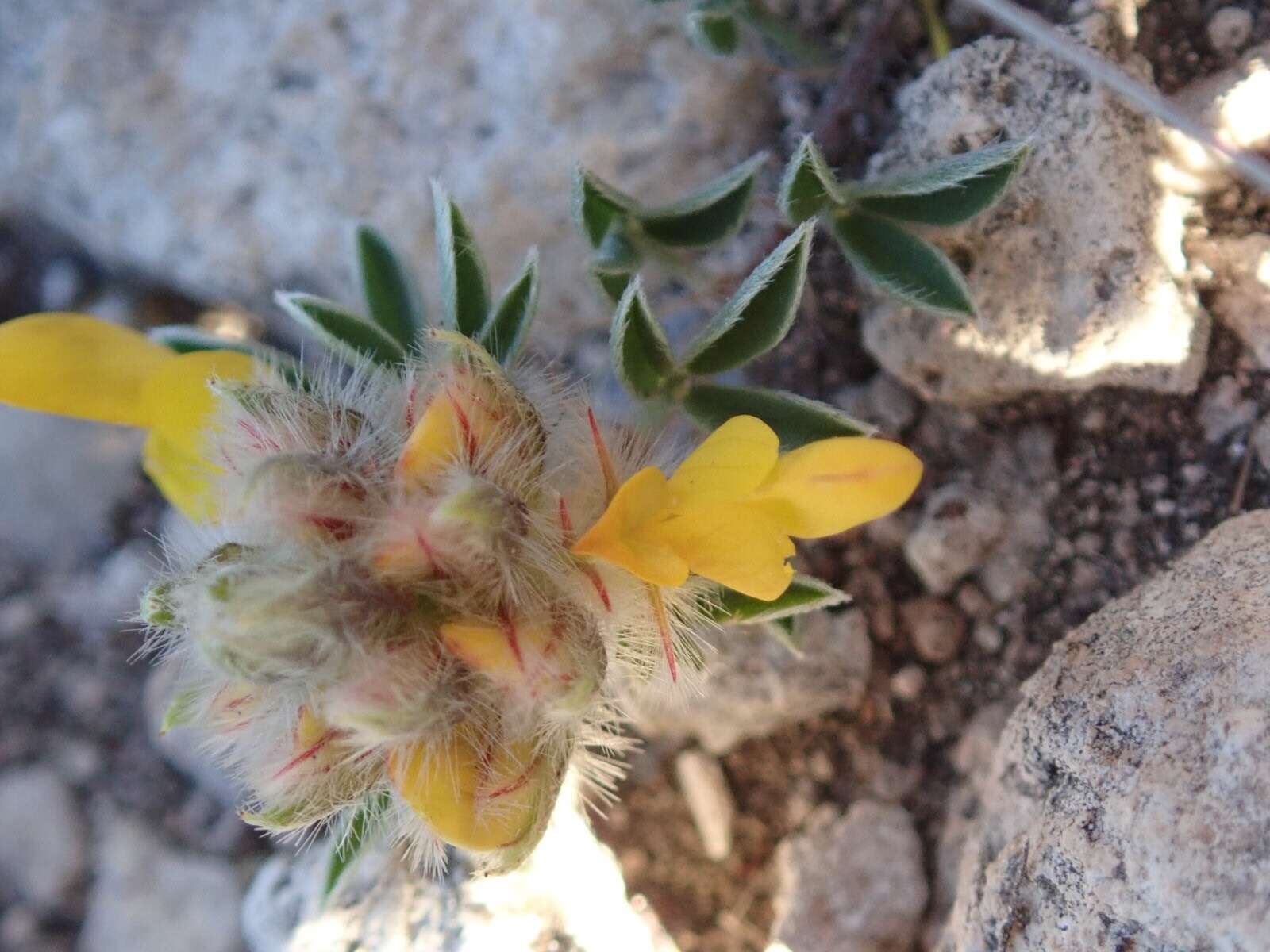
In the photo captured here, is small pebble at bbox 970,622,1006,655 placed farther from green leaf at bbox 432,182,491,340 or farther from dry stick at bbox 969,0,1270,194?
green leaf at bbox 432,182,491,340

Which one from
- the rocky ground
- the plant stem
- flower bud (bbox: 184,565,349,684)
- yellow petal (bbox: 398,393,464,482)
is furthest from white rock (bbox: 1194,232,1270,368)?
flower bud (bbox: 184,565,349,684)

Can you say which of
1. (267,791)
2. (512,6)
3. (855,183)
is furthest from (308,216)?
(267,791)

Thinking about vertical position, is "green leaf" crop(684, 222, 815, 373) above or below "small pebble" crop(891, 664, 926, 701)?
above

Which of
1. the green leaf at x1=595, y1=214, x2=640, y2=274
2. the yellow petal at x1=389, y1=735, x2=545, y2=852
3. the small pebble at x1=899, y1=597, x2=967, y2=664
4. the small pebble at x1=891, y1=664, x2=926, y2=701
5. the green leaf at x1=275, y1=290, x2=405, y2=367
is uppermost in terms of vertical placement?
the green leaf at x1=595, y1=214, x2=640, y2=274

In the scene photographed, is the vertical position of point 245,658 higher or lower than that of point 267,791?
higher

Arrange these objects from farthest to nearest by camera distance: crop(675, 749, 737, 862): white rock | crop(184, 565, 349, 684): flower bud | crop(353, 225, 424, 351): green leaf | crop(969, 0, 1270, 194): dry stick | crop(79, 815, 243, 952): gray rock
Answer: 1. crop(79, 815, 243, 952): gray rock
2. crop(675, 749, 737, 862): white rock
3. crop(353, 225, 424, 351): green leaf
4. crop(969, 0, 1270, 194): dry stick
5. crop(184, 565, 349, 684): flower bud

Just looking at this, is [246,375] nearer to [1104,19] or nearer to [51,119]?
[51,119]

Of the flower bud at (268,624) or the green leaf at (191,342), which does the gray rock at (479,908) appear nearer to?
the flower bud at (268,624)
